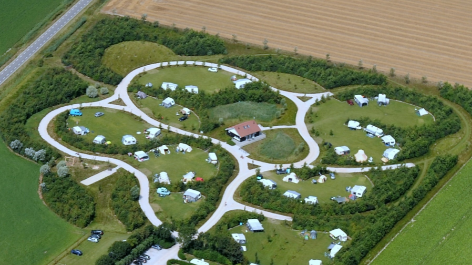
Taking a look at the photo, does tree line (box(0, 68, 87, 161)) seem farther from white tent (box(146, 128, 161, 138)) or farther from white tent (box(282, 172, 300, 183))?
white tent (box(282, 172, 300, 183))

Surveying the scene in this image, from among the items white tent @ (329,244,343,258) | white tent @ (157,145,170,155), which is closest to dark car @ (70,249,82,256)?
white tent @ (157,145,170,155)

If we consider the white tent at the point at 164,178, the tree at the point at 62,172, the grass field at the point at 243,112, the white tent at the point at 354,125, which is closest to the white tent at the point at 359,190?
the white tent at the point at 354,125

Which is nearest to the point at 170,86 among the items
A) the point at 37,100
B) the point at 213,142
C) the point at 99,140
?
the point at 213,142

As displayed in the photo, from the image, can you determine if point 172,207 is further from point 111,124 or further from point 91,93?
point 91,93

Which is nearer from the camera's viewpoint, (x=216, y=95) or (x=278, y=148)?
(x=278, y=148)

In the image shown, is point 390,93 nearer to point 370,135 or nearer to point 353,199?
point 370,135

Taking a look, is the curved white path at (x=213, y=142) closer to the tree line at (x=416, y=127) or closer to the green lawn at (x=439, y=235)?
the tree line at (x=416, y=127)

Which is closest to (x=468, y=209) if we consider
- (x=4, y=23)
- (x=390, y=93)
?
(x=390, y=93)
